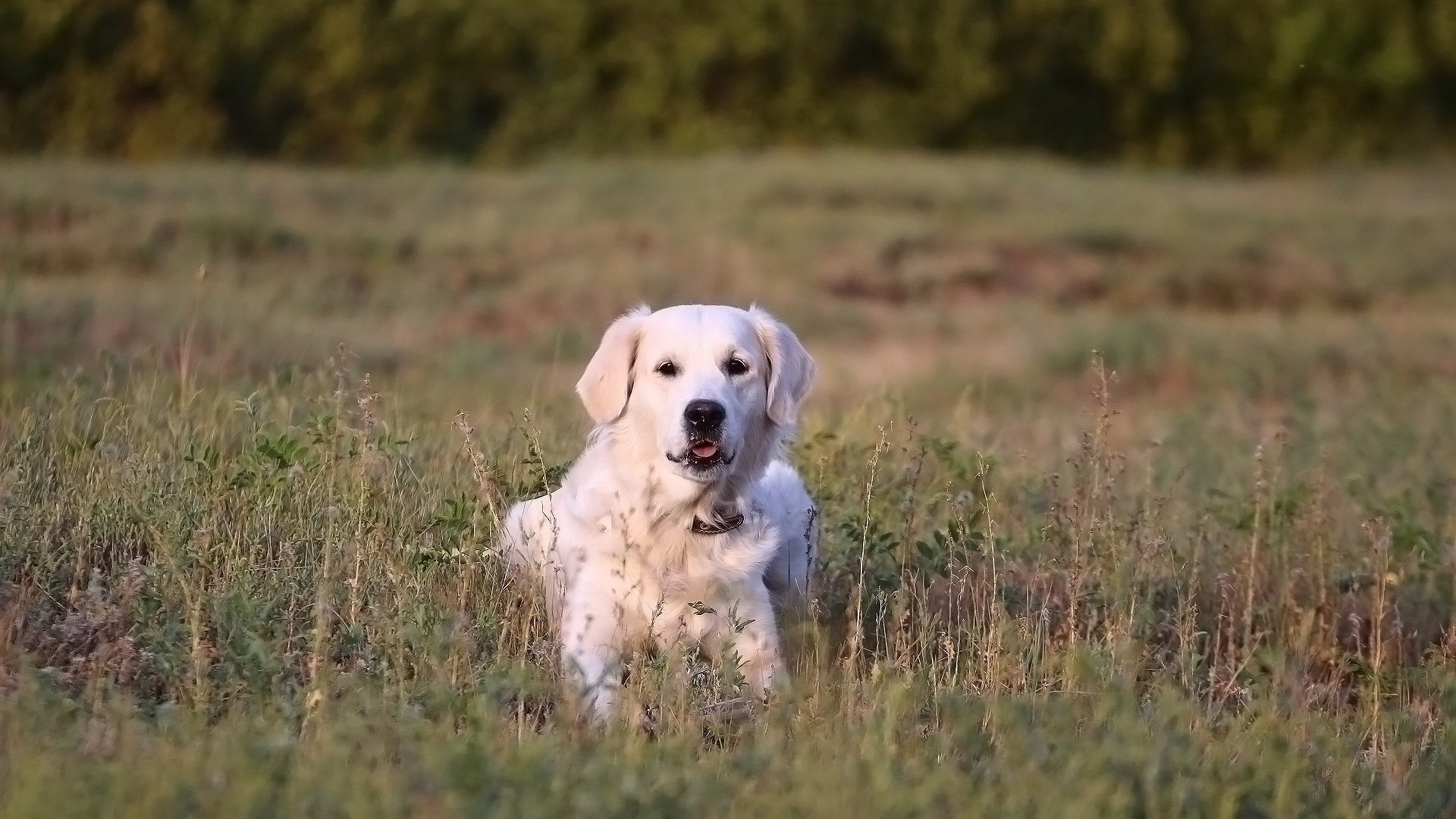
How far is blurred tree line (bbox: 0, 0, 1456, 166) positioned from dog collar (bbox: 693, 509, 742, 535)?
20.3 m

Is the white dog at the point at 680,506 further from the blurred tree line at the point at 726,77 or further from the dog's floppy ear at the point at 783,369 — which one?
the blurred tree line at the point at 726,77

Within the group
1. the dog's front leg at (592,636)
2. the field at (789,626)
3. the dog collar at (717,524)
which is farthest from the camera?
the dog collar at (717,524)

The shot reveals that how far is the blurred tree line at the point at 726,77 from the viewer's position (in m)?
23.7

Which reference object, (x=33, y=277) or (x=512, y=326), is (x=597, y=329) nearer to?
(x=512, y=326)

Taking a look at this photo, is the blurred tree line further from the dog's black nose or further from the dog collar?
the dog's black nose

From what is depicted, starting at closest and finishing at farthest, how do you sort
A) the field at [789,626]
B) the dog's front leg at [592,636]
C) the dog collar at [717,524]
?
the field at [789,626] → the dog's front leg at [592,636] → the dog collar at [717,524]

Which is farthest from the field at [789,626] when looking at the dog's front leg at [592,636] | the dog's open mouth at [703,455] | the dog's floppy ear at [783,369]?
the dog's open mouth at [703,455]

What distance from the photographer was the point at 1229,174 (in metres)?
25.2

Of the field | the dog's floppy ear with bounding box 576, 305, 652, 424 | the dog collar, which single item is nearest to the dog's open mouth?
the dog collar

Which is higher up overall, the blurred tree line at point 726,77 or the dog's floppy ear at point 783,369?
→ the blurred tree line at point 726,77

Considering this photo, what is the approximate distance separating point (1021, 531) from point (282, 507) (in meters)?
2.44

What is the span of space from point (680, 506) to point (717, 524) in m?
0.12

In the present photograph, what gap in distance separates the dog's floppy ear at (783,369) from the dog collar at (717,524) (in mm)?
304

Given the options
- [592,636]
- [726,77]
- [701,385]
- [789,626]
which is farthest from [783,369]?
[726,77]
